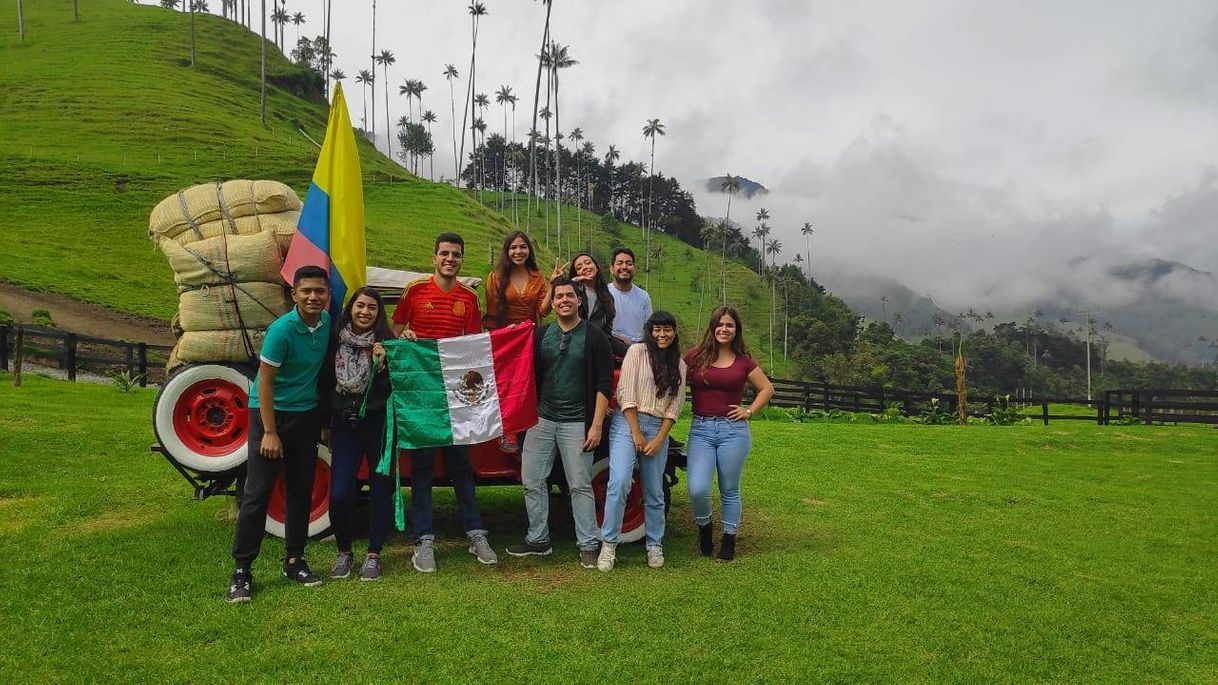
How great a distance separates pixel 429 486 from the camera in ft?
16.5

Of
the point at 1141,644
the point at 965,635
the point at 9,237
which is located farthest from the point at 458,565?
the point at 9,237

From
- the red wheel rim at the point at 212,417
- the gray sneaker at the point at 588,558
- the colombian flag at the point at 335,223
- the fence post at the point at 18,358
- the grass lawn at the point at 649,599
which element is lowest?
the grass lawn at the point at 649,599

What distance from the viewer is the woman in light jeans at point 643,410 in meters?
5.06

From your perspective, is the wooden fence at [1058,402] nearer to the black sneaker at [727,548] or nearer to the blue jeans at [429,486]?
the black sneaker at [727,548]

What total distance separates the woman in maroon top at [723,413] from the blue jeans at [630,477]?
261mm

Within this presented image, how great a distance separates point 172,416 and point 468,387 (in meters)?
2.17

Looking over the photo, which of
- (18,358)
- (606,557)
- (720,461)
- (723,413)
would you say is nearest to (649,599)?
(606,557)

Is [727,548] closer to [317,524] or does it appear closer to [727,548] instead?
[727,548]

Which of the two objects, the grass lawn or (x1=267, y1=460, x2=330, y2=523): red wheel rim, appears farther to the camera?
(x1=267, y1=460, x2=330, y2=523): red wheel rim

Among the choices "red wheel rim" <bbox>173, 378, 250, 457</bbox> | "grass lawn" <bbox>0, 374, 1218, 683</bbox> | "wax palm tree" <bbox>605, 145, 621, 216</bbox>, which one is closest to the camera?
"grass lawn" <bbox>0, 374, 1218, 683</bbox>

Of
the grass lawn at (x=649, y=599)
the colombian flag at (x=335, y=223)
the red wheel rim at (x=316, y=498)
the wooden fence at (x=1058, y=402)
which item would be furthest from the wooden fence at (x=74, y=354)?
the wooden fence at (x=1058, y=402)

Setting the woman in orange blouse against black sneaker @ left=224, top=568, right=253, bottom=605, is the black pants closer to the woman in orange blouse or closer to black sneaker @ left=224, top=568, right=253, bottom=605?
black sneaker @ left=224, top=568, right=253, bottom=605

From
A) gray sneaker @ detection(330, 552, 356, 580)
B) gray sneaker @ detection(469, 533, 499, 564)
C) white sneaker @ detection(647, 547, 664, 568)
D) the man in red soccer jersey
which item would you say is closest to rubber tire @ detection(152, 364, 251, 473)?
gray sneaker @ detection(330, 552, 356, 580)

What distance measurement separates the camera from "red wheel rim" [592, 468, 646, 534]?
5.63m
